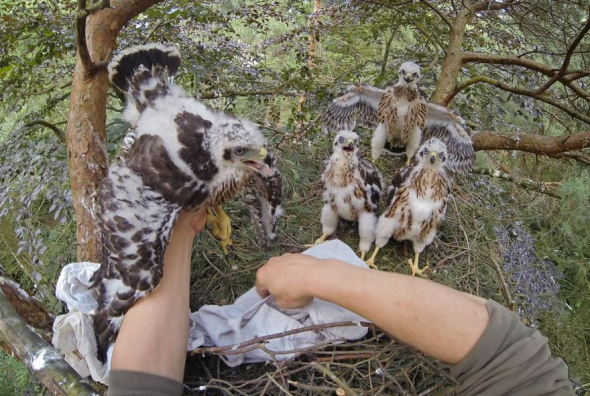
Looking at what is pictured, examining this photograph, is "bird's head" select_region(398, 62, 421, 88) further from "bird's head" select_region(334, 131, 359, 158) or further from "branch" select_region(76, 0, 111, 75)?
"branch" select_region(76, 0, 111, 75)

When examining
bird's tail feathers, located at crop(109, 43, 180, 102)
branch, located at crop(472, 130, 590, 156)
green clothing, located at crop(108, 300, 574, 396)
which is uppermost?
bird's tail feathers, located at crop(109, 43, 180, 102)

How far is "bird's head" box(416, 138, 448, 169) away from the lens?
8.23 feet

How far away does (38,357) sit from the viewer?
1367 millimetres

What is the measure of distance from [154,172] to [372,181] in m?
1.38

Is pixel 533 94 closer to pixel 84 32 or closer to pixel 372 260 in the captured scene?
pixel 372 260

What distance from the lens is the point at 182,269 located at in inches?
71.8

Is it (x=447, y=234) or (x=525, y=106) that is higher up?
(x=525, y=106)

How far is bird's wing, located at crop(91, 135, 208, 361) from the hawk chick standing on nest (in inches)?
73.2

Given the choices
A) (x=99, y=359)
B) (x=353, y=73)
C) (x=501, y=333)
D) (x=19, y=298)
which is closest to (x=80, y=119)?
(x=19, y=298)

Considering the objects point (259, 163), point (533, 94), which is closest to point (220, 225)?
point (259, 163)

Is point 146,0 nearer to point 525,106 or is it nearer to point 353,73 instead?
point 353,73

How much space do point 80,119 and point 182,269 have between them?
0.83m

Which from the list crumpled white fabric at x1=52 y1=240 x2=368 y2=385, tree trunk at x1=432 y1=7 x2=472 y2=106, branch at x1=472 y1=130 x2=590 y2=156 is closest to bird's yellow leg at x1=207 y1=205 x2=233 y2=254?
crumpled white fabric at x1=52 y1=240 x2=368 y2=385

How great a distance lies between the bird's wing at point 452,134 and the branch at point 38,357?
2.39 meters
